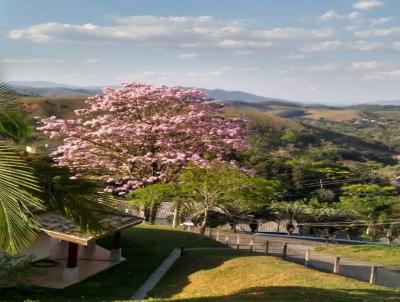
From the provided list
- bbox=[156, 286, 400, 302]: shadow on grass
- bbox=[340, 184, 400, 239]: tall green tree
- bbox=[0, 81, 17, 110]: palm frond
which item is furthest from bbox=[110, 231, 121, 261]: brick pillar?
bbox=[340, 184, 400, 239]: tall green tree

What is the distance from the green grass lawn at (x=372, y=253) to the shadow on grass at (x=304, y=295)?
14.7 m

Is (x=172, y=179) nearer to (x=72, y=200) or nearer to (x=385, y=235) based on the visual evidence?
(x=72, y=200)

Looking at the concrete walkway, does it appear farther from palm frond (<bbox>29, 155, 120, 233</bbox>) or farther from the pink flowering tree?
palm frond (<bbox>29, 155, 120, 233</bbox>)

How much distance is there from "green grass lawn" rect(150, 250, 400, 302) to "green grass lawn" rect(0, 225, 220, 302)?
1506 millimetres

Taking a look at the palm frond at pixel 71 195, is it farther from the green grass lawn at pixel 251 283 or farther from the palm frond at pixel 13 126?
the green grass lawn at pixel 251 283

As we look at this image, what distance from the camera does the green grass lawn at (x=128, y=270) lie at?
18297 mm

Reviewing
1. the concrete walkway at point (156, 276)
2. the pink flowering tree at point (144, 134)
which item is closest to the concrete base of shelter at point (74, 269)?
the concrete walkway at point (156, 276)

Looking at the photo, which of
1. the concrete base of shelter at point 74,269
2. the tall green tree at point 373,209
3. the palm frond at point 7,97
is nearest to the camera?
the palm frond at point 7,97

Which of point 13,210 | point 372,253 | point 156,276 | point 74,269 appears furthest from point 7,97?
point 372,253

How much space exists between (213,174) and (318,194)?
2187 inches

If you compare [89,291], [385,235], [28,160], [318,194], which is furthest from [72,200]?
[318,194]

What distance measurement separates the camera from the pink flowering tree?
2889 centimetres

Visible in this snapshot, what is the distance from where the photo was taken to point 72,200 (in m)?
9.98

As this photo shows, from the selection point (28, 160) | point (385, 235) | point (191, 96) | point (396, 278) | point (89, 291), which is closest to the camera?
point (28, 160)
